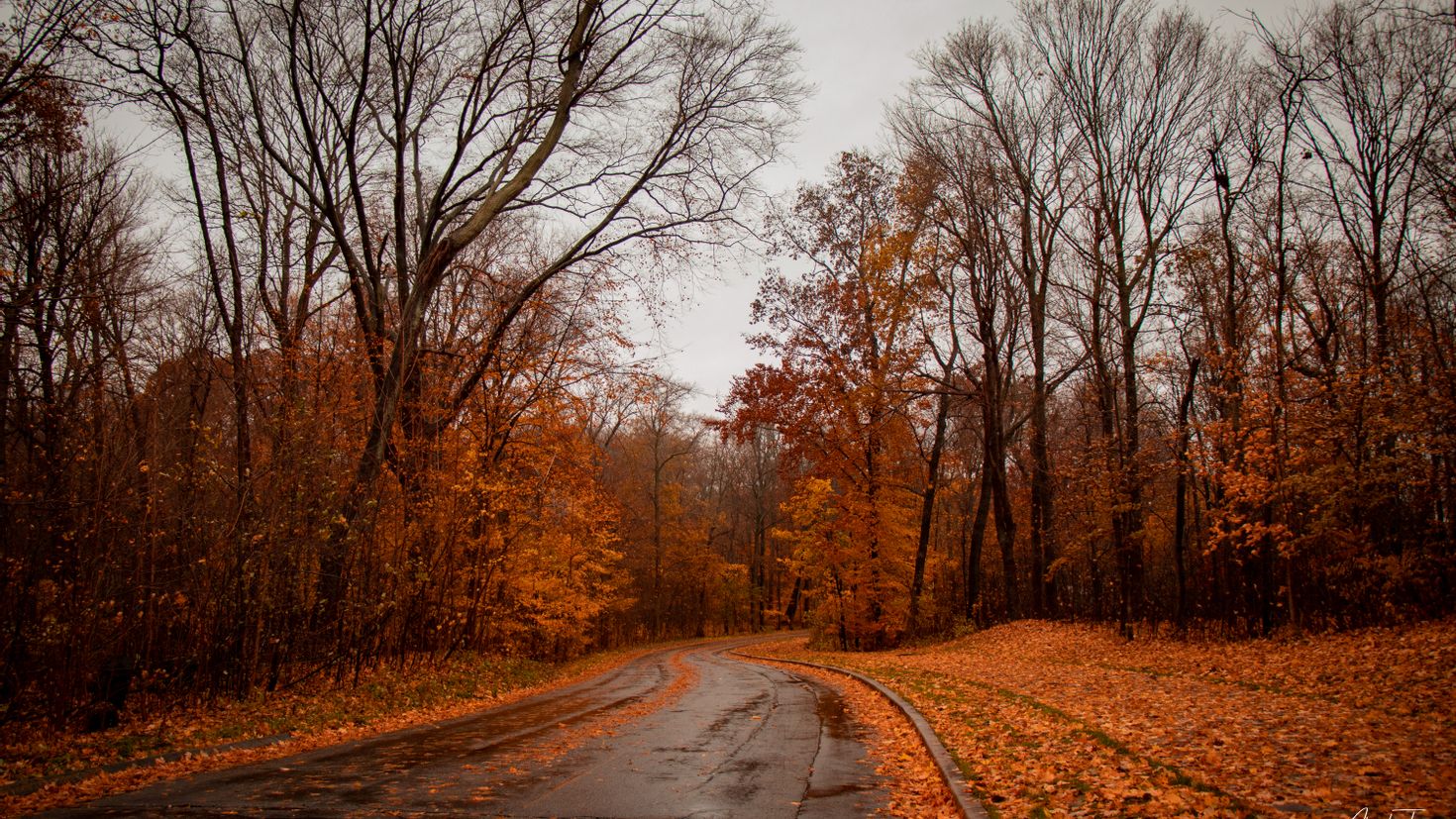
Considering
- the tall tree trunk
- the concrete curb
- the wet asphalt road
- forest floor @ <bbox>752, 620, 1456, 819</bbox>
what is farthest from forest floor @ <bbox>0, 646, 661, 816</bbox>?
the tall tree trunk

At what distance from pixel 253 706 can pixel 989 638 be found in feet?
56.9

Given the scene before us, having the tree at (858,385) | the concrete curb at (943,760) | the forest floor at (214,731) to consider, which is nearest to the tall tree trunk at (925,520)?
the tree at (858,385)

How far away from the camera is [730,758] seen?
733 centimetres

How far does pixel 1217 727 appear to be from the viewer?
7.35m

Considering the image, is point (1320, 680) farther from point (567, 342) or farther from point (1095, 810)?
point (567, 342)

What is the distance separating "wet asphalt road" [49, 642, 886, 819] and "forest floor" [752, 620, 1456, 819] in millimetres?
1402

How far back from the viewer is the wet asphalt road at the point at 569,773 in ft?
17.7

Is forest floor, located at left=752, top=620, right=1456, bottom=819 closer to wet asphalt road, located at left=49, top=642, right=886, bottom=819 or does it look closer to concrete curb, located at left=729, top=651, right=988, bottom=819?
concrete curb, located at left=729, top=651, right=988, bottom=819

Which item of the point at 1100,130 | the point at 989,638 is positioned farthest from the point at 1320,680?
the point at 1100,130

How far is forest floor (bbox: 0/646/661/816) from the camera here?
6.21 m

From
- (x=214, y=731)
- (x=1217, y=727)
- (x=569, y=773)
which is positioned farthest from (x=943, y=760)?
(x=214, y=731)

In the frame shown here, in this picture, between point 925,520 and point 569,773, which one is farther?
point 925,520

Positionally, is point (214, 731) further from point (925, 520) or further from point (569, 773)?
point (925, 520)

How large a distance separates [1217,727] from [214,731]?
10409 millimetres
